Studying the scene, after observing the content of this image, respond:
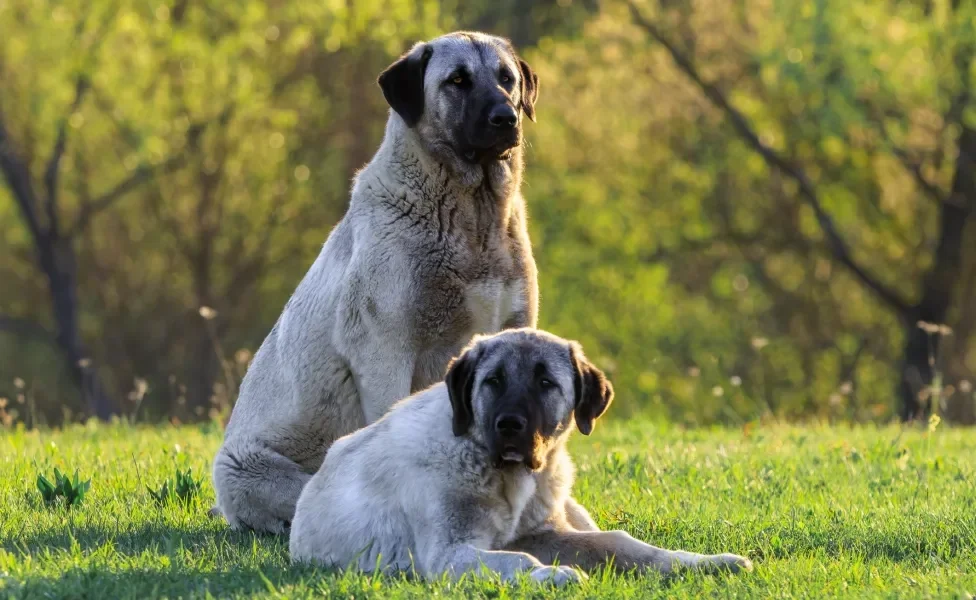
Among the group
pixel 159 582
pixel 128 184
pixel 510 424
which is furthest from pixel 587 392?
pixel 128 184

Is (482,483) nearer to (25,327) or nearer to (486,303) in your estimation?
(486,303)

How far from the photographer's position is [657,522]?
21.5 ft

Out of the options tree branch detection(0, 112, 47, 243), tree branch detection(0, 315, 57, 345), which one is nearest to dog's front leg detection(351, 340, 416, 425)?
tree branch detection(0, 112, 47, 243)

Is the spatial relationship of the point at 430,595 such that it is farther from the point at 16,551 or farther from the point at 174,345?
the point at 174,345

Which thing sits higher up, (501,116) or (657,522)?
(501,116)

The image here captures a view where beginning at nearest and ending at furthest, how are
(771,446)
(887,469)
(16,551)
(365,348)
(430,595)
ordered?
(430,595)
(16,551)
(365,348)
(887,469)
(771,446)

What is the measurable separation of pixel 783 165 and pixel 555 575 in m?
19.2

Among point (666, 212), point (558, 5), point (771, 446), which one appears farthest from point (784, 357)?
point (771, 446)

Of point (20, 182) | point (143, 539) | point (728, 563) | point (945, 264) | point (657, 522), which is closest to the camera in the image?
point (728, 563)

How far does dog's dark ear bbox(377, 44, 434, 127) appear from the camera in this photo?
7.14 meters

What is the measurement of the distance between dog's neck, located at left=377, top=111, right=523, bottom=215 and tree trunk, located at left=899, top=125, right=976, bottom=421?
16293mm

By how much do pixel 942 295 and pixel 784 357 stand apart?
196 inches

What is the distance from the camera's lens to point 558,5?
24.7 metres

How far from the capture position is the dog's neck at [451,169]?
7.11m
